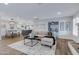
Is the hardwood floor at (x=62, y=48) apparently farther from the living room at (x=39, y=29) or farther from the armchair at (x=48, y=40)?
the armchair at (x=48, y=40)

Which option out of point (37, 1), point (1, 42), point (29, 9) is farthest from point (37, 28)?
point (1, 42)

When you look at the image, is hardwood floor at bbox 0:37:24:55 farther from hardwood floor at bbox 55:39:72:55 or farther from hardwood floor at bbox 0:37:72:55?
hardwood floor at bbox 55:39:72:55

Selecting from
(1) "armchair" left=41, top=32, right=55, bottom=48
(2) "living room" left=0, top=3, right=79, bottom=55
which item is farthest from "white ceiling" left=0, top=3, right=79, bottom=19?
(1) "armchair" left=41, top=32, right=55, bottom=48

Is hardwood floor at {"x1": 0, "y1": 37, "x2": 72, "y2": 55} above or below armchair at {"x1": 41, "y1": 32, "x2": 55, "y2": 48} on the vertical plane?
below

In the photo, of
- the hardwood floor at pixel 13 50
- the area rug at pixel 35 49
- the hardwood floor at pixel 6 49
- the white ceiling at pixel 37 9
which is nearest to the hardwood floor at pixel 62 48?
the hardwood floor at pixel 13 50

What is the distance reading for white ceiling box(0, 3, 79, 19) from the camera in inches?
78.8

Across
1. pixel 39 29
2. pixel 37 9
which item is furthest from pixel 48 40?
pixel 37 9

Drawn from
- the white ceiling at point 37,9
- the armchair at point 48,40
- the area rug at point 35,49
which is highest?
the white ceiling at point 37,9

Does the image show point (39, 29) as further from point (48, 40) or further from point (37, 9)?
point (37, 9)

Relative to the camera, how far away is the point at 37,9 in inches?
81.3

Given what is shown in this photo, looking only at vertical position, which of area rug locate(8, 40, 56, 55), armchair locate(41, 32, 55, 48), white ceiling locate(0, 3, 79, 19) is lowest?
area rug locate(8, 40, 56, 55)

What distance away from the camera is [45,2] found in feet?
6.60

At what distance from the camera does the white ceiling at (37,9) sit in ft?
6.57
